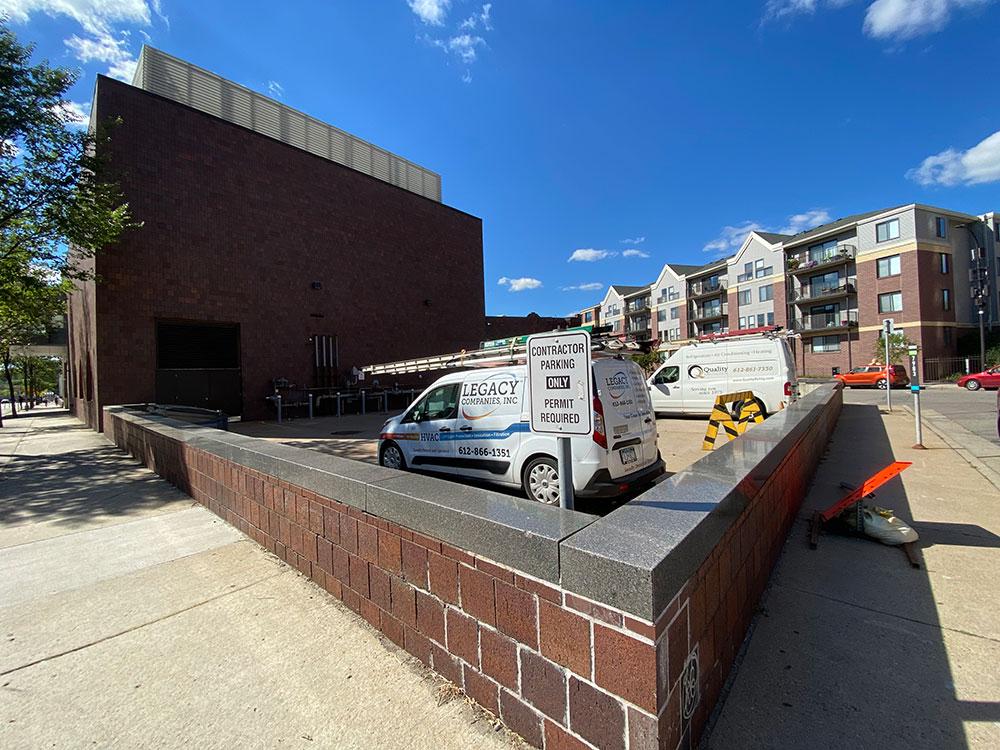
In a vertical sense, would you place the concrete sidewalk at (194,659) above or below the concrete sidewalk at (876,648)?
above

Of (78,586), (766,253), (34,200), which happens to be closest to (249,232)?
(34,200)

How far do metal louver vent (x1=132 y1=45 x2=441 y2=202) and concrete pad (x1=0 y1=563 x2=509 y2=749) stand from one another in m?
22.6

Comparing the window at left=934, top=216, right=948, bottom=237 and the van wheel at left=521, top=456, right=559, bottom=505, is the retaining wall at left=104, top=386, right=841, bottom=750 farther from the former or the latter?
the window at left=934, top=216, right=948, bottom=237

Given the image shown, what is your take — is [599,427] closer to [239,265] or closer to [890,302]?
[239,265]

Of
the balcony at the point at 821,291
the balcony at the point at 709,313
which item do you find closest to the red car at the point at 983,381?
the balcony at the point at 821,291

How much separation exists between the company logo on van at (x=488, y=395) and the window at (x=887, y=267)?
142 feet

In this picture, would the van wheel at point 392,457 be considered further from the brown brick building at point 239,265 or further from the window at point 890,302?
the window at point 890,302

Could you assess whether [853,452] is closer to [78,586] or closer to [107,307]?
[78,586]

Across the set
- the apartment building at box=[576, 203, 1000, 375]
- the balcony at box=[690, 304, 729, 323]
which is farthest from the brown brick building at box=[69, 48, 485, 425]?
the balcony at box=[690, 304, 729, 323]

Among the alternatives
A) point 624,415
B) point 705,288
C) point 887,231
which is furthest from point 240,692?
point 705,288

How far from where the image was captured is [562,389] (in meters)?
2.44

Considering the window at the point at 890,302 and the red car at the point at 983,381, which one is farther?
the window at the point at 890,302

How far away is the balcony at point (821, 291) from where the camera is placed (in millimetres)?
39281

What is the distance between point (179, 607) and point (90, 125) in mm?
21527
